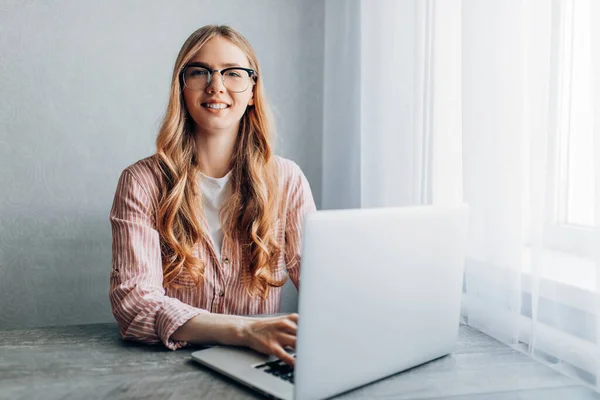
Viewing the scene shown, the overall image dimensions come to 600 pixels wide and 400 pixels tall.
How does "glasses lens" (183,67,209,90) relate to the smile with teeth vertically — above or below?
above

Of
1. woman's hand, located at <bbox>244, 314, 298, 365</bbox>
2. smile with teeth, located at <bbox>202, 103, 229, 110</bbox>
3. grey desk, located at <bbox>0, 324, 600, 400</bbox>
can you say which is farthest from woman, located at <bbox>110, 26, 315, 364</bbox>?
woman's hand, located at <bbox>244, 314, 298, 365</bbox>

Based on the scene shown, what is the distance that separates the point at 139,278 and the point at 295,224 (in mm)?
501

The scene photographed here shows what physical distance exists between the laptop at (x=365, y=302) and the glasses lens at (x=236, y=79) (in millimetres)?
714

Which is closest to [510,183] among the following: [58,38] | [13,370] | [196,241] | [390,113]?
[390,113]

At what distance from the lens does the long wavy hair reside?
54.1 inches

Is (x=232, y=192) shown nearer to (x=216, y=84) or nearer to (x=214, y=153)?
(x=214, y=153)

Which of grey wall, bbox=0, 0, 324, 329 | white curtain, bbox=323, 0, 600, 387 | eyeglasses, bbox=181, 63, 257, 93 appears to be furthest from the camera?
grey wall, bbox=0, 0, 324, 329

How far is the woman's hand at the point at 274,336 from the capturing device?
3.10 ft

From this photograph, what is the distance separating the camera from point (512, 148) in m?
1.19

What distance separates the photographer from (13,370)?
933 millimetres

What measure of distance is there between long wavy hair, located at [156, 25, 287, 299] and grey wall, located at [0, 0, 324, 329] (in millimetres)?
644

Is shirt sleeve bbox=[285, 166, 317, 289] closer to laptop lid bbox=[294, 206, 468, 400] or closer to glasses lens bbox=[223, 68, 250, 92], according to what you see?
glasses lens bbox=[223, 68, 250, 92]

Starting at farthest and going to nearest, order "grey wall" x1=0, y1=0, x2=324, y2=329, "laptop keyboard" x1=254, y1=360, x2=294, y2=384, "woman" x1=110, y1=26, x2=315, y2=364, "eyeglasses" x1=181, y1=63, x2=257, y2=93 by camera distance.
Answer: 1. "grey wall" x1=0, y1=0, x2=324, y2=329
2. "eyeglasses" x1=181, y1=63, x2=257, y2=93
3. "woman" x1=110, y1=26, x2=315, y2=364
4. "laptop keyboard" x1=254, y1=360, x2=294, y2=384

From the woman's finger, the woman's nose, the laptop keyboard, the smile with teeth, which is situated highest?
the woman's nose
